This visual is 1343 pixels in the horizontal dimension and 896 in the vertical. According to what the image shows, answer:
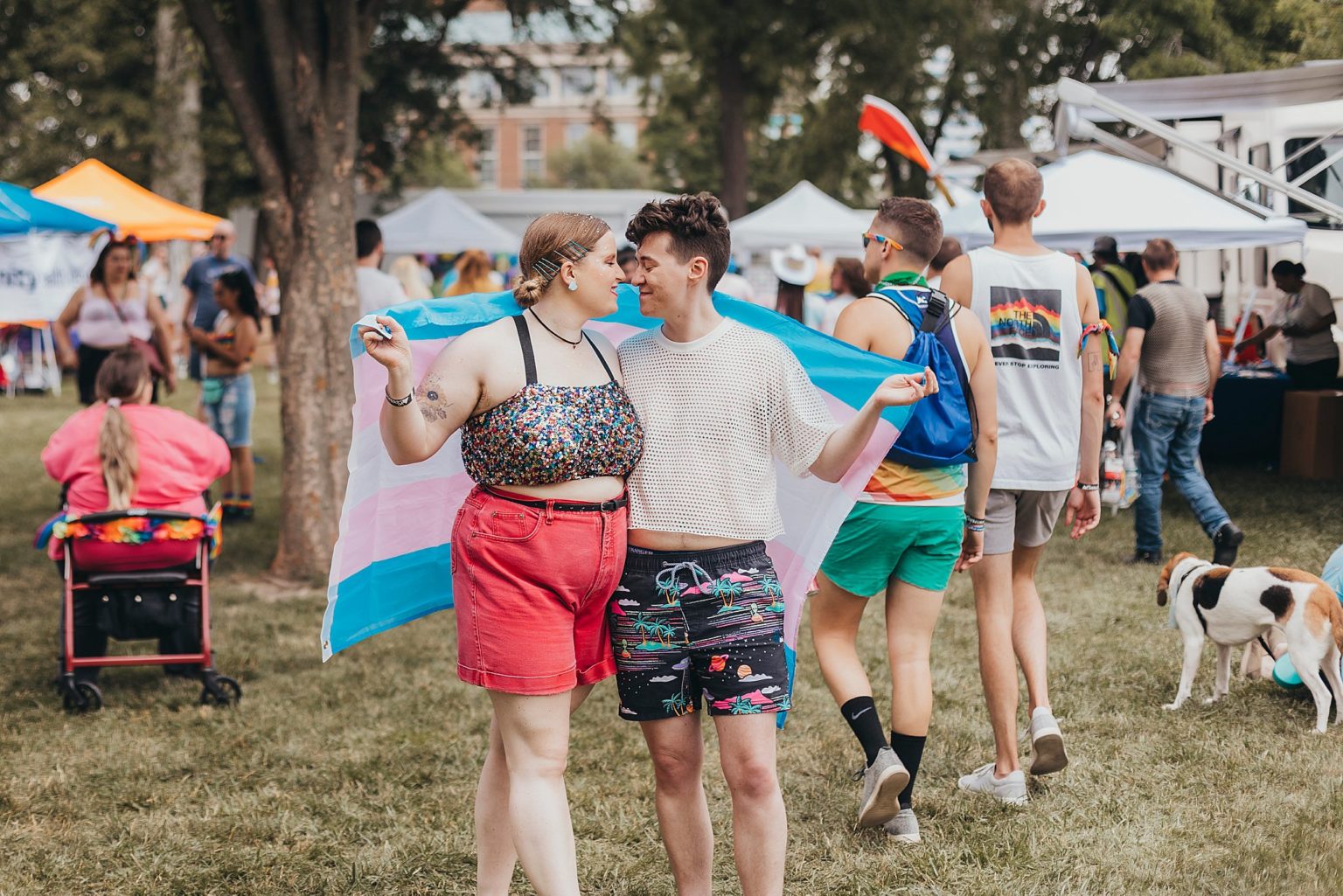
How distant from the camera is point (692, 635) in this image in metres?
3.24

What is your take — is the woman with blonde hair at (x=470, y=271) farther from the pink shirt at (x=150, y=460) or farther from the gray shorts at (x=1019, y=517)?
the gray shorts at (x=1019, y=517)

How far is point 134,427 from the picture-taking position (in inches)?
232

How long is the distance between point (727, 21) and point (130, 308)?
588 inches

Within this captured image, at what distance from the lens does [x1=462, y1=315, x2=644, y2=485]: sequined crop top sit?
3092 millimetres

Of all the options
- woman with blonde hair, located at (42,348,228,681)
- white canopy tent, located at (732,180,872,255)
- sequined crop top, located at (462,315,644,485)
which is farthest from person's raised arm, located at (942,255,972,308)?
white canopy tent, located at (732,180,872,255)

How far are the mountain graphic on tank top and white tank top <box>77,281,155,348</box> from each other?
6.65m

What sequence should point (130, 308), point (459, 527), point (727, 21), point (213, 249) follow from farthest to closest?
point (727, 21)
point (213, 249)
point (130, 308)
point (459, 527)

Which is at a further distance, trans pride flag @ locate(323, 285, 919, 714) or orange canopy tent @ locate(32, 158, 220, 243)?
orange canopy tent @ locate(32, 158, 220, 243)

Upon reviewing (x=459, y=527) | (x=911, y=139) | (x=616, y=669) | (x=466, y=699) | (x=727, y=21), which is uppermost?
(x=727, y=21)

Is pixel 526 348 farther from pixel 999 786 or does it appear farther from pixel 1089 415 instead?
pixel 999 786

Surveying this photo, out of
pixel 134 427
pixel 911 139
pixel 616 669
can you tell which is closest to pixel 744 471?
pixel 616 669

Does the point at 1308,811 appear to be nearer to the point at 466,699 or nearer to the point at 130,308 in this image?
the point at 466,699

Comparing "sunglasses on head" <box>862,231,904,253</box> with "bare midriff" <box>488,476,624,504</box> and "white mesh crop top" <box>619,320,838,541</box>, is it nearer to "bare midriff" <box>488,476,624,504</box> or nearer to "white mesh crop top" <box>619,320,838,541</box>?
"white mesh crop top" <box>619,320,838,541</box>

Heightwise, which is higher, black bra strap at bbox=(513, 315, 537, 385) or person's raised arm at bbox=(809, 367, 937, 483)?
black bra strap at bbox=(513, 315, 537, 385)
